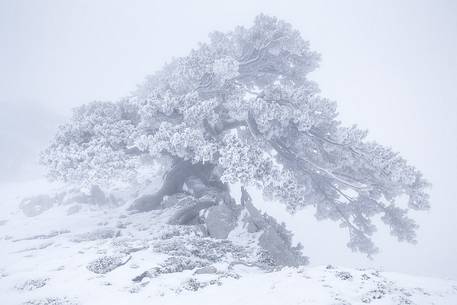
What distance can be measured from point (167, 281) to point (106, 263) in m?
2.79

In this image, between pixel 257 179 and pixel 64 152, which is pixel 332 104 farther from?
pixel 64 152

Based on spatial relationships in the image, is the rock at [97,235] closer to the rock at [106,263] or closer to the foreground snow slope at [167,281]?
the foreground snow slope at [167,281]

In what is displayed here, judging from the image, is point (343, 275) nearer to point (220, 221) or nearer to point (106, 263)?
point (106, 263)

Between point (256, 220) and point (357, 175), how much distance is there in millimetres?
6764

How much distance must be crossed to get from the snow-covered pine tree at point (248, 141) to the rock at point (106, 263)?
6.10 meters

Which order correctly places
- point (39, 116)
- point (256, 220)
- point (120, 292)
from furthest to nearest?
1. point (39, 116)
2. point (256, 220)
3. point (120, 292)

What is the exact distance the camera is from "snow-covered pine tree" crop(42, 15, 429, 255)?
61.5 feet

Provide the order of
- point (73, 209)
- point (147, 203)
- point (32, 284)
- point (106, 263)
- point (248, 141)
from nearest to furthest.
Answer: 1. point (32, 284)
2. point (106, 263)
3. point (248, 141)
4. point (147, 203)
5. point (73, 209)

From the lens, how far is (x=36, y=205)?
30.6 metres

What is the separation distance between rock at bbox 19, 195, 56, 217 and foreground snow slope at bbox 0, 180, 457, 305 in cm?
1397

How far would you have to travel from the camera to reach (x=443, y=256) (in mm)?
120250

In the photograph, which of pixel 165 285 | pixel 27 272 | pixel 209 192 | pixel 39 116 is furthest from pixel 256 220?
pixel 39 116

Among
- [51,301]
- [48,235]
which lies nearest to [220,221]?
[48,235]

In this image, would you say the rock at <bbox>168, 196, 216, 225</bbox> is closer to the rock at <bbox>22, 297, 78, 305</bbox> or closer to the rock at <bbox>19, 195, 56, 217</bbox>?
the rock at <bbox>22, 297, 78, 305</bbox>
